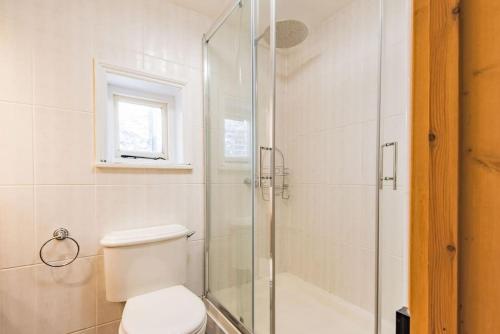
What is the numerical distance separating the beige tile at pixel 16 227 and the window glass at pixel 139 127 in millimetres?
575

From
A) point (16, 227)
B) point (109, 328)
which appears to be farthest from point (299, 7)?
point (109, 328)

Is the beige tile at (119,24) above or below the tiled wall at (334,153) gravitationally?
above

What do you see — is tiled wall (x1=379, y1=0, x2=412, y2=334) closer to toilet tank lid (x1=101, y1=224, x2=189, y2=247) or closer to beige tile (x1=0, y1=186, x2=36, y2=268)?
toilet tank lid (x1=101, y1=224, x2=189, y2=247)

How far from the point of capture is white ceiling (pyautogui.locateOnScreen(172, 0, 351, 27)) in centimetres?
170

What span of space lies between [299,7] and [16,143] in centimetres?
190

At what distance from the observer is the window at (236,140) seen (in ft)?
4.90

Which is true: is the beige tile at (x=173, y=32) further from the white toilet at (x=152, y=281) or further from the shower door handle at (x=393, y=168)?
the shower door handle at (x=393, y=168)

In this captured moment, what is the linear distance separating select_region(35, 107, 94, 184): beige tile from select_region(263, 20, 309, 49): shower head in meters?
1.36

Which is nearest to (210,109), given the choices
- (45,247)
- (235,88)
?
(235,88)

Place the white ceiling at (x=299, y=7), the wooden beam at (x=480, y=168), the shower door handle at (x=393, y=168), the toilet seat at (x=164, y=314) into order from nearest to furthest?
the wooden beam at (x=480, y=168), the toilet seat at (x=164, y=314), the shower door handle at (x=393, y=168), the white ceiling at (x=299, y=7)

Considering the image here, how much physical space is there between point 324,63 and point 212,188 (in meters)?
1.30

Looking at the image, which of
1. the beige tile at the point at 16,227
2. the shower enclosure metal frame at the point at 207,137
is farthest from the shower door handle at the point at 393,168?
the beige tile at the point at 16,227

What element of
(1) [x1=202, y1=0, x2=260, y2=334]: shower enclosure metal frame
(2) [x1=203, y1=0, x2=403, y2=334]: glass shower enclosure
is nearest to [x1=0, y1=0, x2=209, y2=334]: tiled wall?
(1) [x1=202, y1=0, x2=260, y2=334]: shower enclosure metal frame

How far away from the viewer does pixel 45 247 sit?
1315 mm
